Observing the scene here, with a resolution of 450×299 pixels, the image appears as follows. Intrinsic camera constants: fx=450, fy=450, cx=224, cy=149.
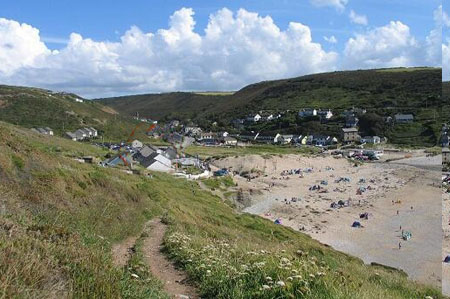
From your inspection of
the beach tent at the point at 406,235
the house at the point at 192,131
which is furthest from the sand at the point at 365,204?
the house at the point at 192,131

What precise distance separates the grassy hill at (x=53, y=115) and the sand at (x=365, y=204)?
3963 centimetres

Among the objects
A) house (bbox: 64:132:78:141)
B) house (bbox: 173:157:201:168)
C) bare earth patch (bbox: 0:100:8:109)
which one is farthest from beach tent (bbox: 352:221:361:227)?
bare earth patch (bbox: 0:100:8:109)

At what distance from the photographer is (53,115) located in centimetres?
10325

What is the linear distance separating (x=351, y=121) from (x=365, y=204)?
247 feet

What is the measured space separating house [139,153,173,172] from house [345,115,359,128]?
7205 cm

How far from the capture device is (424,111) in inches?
4498

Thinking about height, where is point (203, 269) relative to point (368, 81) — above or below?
below

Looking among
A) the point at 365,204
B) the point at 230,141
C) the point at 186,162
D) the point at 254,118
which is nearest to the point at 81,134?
the point at 186,162

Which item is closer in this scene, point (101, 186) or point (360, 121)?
point (101, 186)

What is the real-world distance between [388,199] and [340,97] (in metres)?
115

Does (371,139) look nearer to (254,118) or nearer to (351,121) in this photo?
(351,121)

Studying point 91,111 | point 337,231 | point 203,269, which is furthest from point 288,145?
point 203,269

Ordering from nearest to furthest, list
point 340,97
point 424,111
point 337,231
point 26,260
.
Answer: point 26,260, point 337,231, point 424,111, point 340,97

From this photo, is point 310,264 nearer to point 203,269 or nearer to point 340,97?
point 203,269
